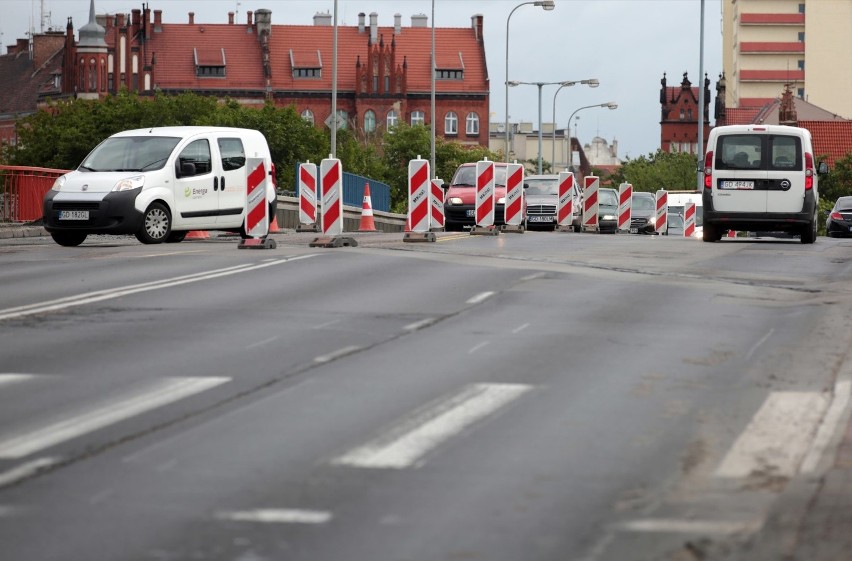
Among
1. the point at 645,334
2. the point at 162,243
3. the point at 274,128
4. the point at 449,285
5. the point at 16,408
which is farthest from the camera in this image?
the point at 274,128

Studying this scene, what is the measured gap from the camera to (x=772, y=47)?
189 metres

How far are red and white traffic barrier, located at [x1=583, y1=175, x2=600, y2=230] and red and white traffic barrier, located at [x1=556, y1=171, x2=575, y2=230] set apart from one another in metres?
0.52

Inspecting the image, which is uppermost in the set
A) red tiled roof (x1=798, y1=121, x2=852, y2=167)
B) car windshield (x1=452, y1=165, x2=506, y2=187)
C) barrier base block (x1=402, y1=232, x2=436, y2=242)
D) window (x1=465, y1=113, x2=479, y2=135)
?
window (x1=465, y1=113, x2=479, y2=135)

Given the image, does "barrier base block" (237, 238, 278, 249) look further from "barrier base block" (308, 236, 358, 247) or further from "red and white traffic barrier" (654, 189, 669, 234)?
"red and white traffic barrier" (654, 189, 669, 234)

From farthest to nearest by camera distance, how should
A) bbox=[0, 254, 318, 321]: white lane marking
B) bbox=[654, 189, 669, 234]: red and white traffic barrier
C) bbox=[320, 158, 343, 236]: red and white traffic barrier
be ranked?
bbox=[654, 189, 669, 234]: red and white traffic barrier, bbox=[320, 158, 343, 236]: red and white traffic barrier, bbox=[0, 254, 318, 321]: white lane marking

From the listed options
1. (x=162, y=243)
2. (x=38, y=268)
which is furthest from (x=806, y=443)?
(x=162, y=243)

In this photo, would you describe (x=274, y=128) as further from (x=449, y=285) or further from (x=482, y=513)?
(x=482, y=513)

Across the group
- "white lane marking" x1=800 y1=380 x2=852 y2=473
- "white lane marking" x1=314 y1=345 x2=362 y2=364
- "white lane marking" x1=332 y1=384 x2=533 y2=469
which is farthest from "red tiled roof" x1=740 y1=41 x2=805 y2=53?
"white lane marking" x1=332 y1=384 x2=533 y2=469

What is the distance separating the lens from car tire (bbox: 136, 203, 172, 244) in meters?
25.5

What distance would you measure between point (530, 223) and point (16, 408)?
1399 inches

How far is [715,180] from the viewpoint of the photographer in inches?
1153

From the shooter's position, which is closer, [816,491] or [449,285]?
[816,491]

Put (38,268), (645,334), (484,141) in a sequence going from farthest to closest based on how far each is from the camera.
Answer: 1. (484,141)
2. (38,268)
3. (645,334)

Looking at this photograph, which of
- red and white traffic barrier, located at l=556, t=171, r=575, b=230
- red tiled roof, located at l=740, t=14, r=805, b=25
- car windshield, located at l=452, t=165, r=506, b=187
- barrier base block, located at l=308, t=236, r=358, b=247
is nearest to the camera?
barrier base block, located at l=308, t=236, r=358, b=247
